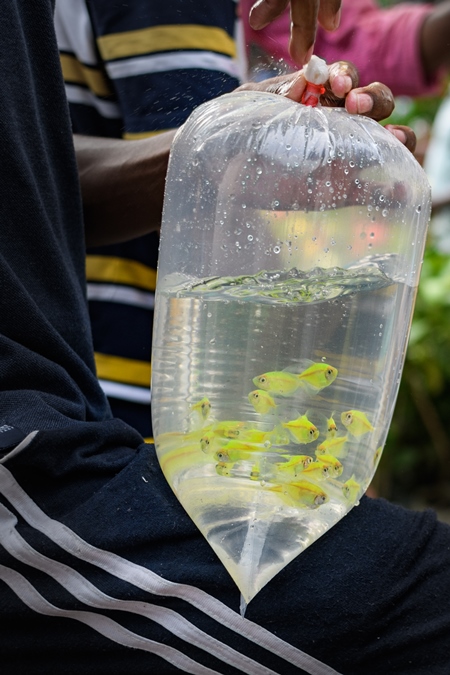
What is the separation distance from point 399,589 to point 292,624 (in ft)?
0.41

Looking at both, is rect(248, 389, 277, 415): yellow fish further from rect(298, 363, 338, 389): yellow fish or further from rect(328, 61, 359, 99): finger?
rect(328, 61, 359, 99): finger

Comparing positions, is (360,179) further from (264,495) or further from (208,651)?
(208,651)

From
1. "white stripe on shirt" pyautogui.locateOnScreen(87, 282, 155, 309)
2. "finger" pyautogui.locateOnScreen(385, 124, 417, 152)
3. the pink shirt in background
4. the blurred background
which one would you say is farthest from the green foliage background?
"finger" pyautogui.locateOnScreen(385, 124, 417, 152)

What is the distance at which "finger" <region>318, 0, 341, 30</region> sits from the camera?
0.98m

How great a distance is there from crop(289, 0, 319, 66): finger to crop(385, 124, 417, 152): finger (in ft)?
Result: 0.46

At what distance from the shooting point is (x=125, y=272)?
4.81 feet

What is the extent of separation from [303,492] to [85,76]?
0.91 metres

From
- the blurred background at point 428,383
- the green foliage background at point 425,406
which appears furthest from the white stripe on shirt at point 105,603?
the green foliage background at point 425,406

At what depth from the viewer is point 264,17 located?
1000 millimetres

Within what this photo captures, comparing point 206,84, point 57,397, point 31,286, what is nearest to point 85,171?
point 206,84

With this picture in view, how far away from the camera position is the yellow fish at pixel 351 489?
88 centimetres

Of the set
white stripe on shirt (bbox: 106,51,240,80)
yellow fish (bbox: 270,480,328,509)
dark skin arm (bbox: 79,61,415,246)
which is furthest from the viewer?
white stripe on shirt (bbox: 106,51,240,80)

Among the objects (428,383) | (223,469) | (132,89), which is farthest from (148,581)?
(428,383)

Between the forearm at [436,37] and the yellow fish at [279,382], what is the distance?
57.1 inches
